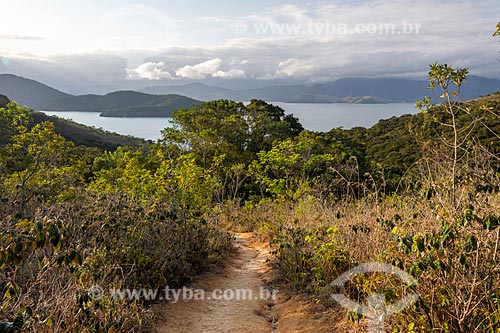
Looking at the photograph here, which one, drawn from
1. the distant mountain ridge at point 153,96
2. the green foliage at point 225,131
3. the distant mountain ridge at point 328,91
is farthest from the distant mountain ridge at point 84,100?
the green foliage at point 225,131

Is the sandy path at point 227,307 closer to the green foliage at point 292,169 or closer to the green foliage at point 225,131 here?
the green foliage at point 292,169

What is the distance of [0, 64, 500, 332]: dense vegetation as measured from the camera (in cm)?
336

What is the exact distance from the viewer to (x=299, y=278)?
21.6ft

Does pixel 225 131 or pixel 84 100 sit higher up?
pixel 84 100

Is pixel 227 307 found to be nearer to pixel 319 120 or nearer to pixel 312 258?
pixel 312 258

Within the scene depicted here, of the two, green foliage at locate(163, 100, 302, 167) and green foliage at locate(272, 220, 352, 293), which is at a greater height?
green foliage at locate(163, 100, 302, 167)

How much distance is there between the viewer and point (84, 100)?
114 meters

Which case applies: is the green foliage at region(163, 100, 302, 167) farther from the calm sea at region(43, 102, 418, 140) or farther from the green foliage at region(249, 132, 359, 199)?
the green foliage at region(249, 132, 359, 199)

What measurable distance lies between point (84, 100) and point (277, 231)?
117 meters

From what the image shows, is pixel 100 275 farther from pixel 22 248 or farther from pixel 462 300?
pixel 462 300

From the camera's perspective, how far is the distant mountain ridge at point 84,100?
97000 mm

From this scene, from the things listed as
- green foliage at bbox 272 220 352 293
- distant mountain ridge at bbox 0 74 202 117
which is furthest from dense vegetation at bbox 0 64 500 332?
distant mountain ridge at bbox 0 74 202 117

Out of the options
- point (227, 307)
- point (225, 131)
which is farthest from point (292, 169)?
point (227, 307)

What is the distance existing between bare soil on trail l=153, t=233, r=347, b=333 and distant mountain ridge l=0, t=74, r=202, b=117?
8878cm
